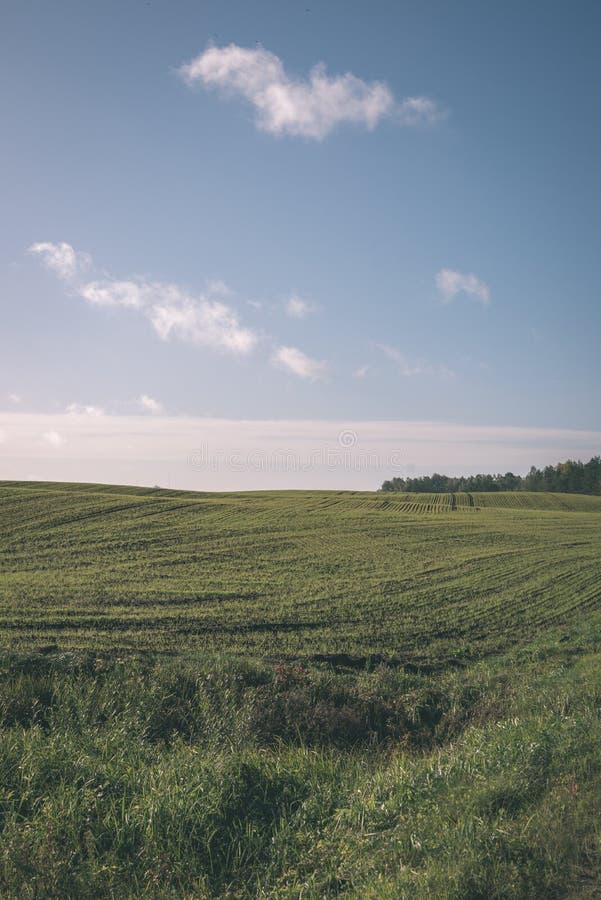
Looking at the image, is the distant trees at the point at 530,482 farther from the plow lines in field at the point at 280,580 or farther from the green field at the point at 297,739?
the green field at the point at 297,739

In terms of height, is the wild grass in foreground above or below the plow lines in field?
above

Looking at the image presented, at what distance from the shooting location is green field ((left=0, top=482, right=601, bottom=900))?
A: 4984 millimetres

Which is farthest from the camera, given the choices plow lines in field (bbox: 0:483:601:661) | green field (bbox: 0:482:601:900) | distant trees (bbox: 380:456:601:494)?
distant trees (bbox: 380:456:601:494)

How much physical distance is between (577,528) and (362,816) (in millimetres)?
57703

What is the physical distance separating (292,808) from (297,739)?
3492 mm

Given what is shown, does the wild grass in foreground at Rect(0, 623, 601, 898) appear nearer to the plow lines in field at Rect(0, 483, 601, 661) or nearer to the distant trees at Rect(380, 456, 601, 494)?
the plow lines in field at Rect(0, 483, 601, 661)

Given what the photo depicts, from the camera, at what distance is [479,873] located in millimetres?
4547

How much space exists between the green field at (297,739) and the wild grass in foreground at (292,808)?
0.07 feet

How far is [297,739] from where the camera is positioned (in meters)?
9.52

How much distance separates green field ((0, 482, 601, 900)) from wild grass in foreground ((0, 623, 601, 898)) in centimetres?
2

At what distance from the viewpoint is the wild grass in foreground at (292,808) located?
15.8 feet

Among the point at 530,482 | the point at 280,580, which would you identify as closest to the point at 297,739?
the point at 280,580

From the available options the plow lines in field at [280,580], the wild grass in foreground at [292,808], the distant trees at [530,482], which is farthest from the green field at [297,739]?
the distant trees at [530,482]

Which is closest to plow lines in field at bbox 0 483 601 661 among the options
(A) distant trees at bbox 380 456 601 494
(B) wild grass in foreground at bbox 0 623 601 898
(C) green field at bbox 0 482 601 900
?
(C) green field at bbox 0 482 601 900
